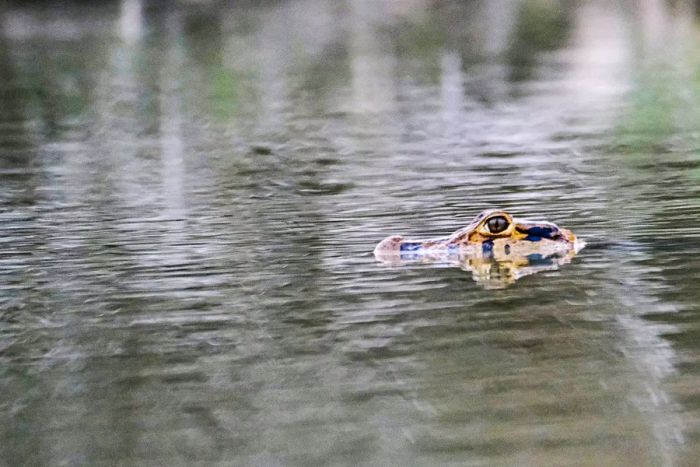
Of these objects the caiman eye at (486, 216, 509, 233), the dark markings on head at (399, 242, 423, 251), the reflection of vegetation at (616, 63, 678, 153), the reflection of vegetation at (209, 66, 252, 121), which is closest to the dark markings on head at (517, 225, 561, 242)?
the caiman eye at (486, 216, 509, 233)

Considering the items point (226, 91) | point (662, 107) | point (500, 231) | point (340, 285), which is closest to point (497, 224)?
point (500, 231)

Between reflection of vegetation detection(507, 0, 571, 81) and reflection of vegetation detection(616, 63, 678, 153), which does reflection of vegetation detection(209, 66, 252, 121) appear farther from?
reflection of vegetation detection(616, 63, 678, 153)

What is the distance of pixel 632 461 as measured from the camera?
7734 millimetres

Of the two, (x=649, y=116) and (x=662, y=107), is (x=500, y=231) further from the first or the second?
(x=662, y=107)

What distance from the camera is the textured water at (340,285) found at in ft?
27.6

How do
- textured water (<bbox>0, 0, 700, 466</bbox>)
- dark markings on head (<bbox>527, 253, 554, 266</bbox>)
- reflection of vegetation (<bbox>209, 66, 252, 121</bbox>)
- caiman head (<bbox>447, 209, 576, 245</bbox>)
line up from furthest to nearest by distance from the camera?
reflection of vegetation (<bbox>209, 66, 252, 121</bbox>)
caiman head (<bbox>447, 209, 576, 245</bbox>)
dark markings on head (<bbox>527, 253, 554, 266</bbox>)
textured water (<bbox>0, 0, 700, 466</bbox>)

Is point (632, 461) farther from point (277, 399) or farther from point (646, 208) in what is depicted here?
point (646, 208)

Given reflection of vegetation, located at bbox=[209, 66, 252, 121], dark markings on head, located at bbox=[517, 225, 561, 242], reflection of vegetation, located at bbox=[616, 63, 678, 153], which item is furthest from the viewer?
reflection of vegetation, located at bbox=[209, 66, 252, 121]

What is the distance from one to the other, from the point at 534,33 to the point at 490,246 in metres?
37.8

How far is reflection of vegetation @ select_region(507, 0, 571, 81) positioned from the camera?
3828 cm

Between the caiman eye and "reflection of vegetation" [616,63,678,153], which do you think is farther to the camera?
"reflection of vegetation" [616,63,678,153]

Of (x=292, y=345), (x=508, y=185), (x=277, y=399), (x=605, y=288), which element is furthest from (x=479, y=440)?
(x=508, y=185)

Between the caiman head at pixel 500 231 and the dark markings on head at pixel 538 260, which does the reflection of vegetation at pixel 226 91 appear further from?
the dark markings on head at pixel 538 260

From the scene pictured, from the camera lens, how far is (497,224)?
12805 millimetres
